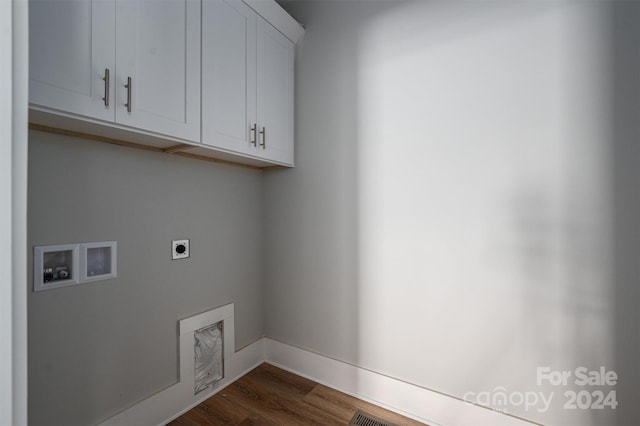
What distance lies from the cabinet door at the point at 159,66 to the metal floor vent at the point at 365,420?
68.8 inches

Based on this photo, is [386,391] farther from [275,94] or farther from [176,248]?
[275,94]

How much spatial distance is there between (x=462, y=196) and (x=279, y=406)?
161 centimetres

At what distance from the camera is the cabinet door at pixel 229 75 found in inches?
58.7

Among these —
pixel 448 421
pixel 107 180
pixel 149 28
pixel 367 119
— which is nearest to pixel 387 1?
pixel 367 119

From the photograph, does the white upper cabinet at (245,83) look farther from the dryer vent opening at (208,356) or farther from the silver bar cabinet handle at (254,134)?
the dryer vent opening at (208,356)

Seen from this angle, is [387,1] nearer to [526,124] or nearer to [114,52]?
[526,124]

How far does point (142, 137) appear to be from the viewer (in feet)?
4.38

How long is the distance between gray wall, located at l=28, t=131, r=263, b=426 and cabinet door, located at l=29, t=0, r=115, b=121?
0.29 m

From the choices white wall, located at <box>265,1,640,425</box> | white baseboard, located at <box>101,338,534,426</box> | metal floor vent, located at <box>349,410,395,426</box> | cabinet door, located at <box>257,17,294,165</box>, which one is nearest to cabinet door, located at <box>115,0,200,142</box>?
cabinet door, located at <box>257,17,294,165</box>

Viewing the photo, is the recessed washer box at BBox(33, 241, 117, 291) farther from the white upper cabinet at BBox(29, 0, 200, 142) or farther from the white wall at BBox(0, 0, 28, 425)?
the white wall at BBox(0, 0, 28, 425)

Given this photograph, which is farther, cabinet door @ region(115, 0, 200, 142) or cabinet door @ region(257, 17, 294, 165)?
cabinet door @ region(257, 17, 294, 165)

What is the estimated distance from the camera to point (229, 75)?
1606 millimetres

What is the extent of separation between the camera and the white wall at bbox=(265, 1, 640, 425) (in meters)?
1.27

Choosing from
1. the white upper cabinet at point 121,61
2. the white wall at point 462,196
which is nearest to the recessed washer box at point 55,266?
the white upper cabinet at point 121,61
